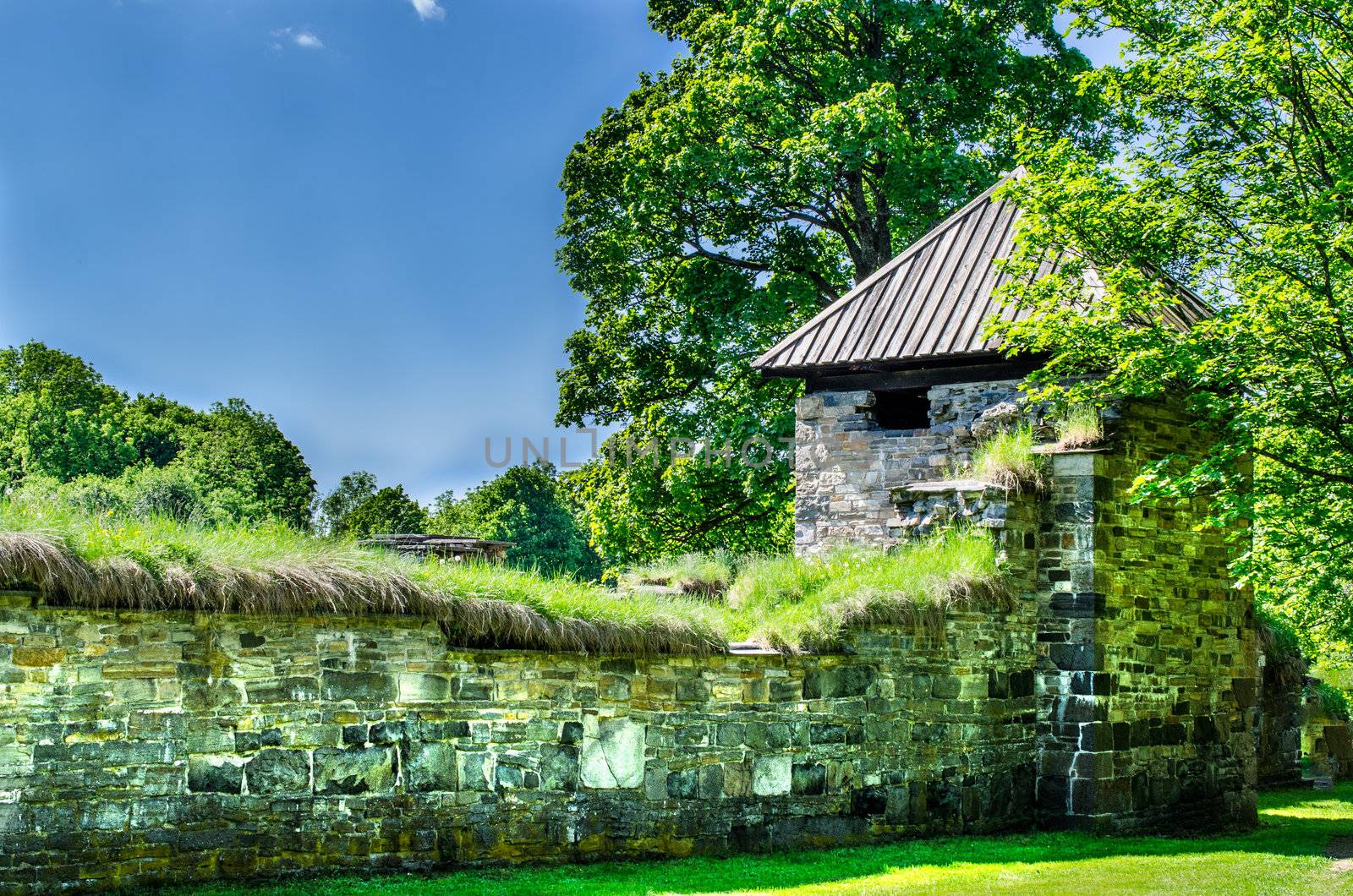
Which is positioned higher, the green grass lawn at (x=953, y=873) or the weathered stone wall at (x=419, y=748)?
the weathered stone wall at (x=419, y=748)

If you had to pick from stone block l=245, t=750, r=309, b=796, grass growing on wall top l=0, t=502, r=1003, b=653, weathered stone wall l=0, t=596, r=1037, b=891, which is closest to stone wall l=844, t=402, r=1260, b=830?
grass growing on wall top l=0, t=502, r=1003, b=653

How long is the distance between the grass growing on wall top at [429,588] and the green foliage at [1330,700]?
42.9 feet

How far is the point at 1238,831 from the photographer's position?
14117 millimetres

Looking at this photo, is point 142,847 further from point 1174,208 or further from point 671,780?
point 1174,208

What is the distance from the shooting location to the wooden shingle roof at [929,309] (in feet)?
50.3

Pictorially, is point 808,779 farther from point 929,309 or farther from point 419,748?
point 929,309

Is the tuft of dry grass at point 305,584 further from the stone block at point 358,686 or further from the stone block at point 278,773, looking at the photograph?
the stone block at point 278,773

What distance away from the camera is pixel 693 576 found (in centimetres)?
1490

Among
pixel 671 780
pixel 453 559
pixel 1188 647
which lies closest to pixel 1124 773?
pixel 1188 647

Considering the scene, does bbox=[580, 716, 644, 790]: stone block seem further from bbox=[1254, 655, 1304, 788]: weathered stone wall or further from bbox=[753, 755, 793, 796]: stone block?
bbox=[1254, 655, 1304, 788]: weathered stone wall

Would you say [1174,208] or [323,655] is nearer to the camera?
[323,655]

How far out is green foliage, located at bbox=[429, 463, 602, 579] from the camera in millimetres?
53094

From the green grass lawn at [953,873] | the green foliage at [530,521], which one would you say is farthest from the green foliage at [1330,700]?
the green foliage at [530,521]

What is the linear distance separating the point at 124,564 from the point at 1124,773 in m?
9.90
